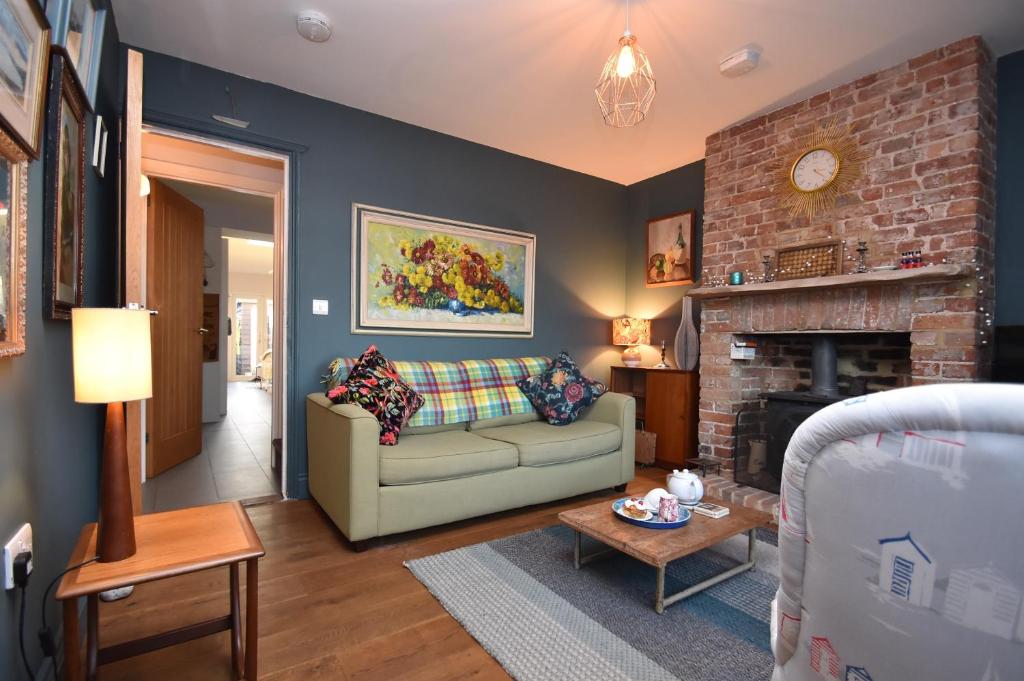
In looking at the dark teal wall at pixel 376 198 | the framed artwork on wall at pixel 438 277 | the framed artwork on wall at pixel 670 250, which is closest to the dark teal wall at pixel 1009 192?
the framed artwork on wall at pixel 670 250

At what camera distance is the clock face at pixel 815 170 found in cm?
302

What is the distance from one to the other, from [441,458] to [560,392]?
115 centimetres

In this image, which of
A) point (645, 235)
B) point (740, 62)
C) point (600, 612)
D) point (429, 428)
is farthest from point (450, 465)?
point (645, 235)

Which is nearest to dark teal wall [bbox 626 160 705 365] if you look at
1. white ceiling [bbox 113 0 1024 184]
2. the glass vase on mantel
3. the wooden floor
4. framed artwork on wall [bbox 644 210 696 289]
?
framed artwork on wall [bbox 644 210 696 289]

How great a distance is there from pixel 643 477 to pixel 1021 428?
11.3ft

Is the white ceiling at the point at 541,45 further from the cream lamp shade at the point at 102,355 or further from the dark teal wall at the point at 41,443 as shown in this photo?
the cream lamp shade at the point at 102,355

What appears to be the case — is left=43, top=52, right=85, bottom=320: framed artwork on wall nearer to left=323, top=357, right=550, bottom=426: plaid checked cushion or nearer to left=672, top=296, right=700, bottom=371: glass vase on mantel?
left=323, top=357, right=550, bottom=426: plaid checked cushion

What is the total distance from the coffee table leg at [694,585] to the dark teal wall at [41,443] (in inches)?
73.2

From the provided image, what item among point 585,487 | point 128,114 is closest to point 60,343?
point 128,114

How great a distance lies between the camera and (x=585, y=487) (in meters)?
3.12

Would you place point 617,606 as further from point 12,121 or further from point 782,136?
point 782,136

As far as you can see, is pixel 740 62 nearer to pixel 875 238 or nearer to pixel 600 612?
pixel 875 238

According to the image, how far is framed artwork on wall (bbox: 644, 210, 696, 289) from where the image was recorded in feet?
13.9

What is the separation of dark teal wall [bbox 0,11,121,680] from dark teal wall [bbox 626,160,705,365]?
13.0 ft
